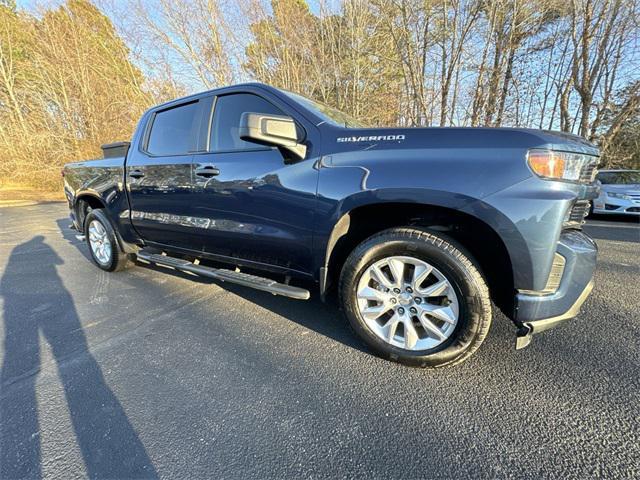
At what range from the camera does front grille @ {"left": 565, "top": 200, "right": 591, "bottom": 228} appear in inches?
68.7

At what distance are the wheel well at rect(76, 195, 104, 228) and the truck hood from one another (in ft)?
11.8

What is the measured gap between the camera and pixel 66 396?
1798mm

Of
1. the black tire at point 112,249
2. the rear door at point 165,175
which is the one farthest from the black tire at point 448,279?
the black tire at point 112,249

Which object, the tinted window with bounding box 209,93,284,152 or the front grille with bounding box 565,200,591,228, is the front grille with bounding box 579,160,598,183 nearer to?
the front grille with bounding box 565,200,591,228

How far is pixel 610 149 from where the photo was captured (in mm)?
10938

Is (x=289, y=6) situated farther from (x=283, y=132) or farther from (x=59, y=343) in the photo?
(x=59, y=343)

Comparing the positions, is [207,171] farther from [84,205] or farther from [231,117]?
[84,205]

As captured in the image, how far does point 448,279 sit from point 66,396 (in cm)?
236

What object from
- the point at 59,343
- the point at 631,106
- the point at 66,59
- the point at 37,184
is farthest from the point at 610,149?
the point at 37,184

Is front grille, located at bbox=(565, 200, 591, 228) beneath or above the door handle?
beneath

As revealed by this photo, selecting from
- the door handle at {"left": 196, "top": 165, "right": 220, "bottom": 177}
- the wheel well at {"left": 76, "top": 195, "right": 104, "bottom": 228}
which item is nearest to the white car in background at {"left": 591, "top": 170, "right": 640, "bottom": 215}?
the door handle at {"left": 196, "top": 165, "right": 220, "bottom": 177}

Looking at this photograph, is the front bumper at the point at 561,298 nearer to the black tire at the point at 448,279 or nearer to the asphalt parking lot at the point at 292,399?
the black tire at the point at 448,279

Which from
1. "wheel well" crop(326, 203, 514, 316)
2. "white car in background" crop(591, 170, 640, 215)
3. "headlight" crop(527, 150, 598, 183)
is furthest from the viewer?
"white car in background" crop(591, 170, 640, 215)

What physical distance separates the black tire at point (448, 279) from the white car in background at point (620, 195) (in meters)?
7.13
